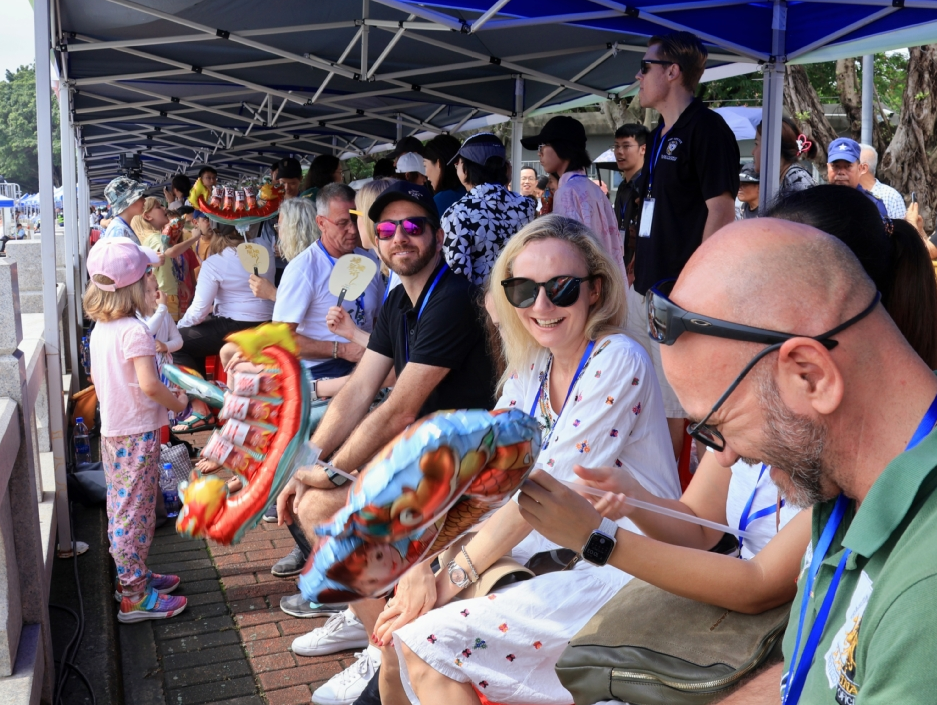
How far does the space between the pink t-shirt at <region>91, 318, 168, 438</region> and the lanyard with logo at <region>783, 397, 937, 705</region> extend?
3299 millimetres

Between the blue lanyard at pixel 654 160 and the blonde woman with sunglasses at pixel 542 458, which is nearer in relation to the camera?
the blonde woman with sunglasses at pixel 542 458

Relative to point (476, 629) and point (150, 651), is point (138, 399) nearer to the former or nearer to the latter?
point (150, 651)

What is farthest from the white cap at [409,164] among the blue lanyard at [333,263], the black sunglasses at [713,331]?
the black sunglasses at [713,331]

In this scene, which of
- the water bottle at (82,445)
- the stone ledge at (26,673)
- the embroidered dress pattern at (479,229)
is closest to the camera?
the stone ledge at (26,673)

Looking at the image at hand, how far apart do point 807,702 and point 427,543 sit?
683 mm

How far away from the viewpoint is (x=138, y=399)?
4.02 metres

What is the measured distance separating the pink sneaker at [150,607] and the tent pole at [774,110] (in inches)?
158

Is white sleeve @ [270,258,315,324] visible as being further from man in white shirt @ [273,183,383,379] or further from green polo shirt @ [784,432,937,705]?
green polo shirt @ [784,432,937,705]

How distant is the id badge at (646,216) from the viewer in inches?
176

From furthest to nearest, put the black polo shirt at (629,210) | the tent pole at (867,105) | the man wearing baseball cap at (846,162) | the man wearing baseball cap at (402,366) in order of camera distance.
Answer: the tent pole at (867,105) < the man wearing baseball cap at (846,162) < the black polo shirt at (629,210) < the man wearing baseball cap at (402,366)

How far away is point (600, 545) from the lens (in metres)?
1.86

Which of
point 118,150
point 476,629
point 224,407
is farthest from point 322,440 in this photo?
point 118,150

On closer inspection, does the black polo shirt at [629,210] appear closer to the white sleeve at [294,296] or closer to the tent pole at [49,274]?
the white sleeve at [294,296]

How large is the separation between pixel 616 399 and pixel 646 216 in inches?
89.8
